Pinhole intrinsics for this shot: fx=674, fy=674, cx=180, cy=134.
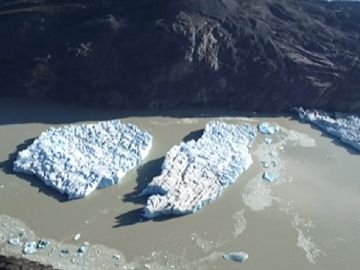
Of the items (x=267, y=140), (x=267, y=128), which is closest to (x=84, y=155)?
(x=267, y=140)

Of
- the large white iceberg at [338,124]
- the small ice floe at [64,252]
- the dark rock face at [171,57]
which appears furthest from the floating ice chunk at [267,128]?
the small ice floe at [64,252]

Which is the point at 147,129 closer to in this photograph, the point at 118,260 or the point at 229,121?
the point at 229,121

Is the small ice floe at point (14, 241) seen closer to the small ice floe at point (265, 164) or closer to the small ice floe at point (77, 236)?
the small ice floe at point (77, 236)

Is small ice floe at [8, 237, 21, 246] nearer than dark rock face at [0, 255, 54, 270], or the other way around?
dark rock face at [0, 255, 54, 270]

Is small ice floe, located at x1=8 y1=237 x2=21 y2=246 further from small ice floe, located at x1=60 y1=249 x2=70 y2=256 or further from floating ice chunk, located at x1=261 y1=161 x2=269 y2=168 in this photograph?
floating ice chunk, located at x1=261 y1=161 x2=269 y2=168

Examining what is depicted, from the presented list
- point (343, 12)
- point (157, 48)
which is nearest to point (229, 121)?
point (157, 48)

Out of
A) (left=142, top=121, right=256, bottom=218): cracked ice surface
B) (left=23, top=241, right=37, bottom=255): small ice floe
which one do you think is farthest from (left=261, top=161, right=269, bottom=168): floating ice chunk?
(left=23, top=241, right=37, bottom=255): small ice floe

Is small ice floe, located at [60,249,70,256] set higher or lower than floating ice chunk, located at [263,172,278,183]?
lower

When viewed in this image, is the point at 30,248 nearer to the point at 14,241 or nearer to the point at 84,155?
the point at 14,241
